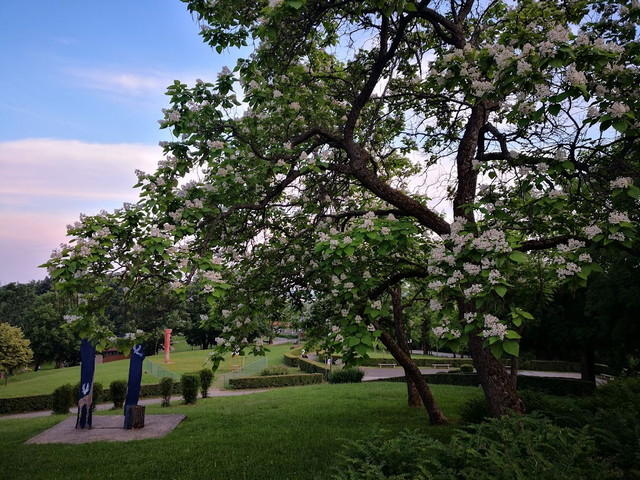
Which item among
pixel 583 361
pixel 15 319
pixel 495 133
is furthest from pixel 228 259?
pixel 15 319

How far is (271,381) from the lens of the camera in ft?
92.7

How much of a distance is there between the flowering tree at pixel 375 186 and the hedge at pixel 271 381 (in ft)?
65.5

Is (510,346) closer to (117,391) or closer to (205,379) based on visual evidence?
(117,391)

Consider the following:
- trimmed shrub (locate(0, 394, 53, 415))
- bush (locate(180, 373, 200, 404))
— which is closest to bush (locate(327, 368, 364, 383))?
bush (locate(180, 373, 200, 404))

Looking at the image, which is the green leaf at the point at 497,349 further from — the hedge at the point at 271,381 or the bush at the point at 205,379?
the hedge at the point at 271,381

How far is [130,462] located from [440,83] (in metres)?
9.43

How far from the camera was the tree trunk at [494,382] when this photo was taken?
7.10 meters

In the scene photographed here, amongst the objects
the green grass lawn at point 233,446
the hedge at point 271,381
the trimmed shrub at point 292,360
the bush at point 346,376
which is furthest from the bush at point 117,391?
the trimmed shrub at point 292,360

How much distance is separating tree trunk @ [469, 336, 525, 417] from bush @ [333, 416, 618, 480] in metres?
2.10

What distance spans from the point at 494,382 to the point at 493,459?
3.99 m

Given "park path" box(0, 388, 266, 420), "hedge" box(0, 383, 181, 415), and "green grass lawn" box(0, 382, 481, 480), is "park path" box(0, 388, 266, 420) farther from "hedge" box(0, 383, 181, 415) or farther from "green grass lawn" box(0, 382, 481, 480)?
"green grass lawn" box(0, 382, 481, 480)

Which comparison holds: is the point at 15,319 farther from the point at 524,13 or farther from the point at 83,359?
the point at 524,13

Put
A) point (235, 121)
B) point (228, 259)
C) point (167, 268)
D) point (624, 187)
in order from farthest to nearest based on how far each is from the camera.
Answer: point (228, 259)
point (235, 121)
point (167, 268)
point (624, 187)

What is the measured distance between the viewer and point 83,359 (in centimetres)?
1281
